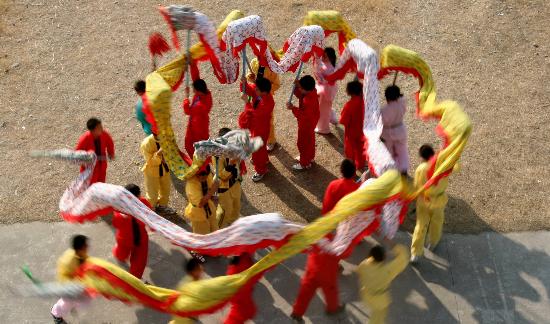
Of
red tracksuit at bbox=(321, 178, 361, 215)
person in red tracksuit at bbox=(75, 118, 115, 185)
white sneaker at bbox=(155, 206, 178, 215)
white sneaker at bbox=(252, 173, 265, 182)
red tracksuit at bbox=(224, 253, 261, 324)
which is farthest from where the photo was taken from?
white sneaker at bbox=(252, 173, 265, 182)

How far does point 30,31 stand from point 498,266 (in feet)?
31.1

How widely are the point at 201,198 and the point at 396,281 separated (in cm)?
255

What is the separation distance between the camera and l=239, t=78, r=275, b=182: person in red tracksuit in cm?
823

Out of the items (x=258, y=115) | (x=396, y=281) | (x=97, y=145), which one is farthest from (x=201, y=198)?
(x=396, y=281)

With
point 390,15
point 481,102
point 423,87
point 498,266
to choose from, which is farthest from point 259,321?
point 390,15

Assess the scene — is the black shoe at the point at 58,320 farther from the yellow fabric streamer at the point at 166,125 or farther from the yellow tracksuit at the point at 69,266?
the yellow fabric streamer at the point at 166,125

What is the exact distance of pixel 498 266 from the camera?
7.70 meters

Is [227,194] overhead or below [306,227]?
below

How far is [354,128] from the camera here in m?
8.53

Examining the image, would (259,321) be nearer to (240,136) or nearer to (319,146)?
(240,136)

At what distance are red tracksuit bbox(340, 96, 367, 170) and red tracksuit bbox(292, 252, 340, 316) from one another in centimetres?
210

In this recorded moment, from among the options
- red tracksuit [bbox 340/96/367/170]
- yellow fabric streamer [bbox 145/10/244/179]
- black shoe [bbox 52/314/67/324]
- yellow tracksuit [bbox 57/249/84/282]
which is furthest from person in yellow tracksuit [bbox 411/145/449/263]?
black shoe [bbox 52/314/67/324]

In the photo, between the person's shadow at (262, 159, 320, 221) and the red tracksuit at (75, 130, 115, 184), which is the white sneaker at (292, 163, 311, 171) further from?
the red tracksuit at (75, 130, 115, 184)

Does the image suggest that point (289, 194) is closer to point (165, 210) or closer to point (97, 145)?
point (165, 210)
